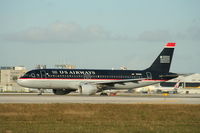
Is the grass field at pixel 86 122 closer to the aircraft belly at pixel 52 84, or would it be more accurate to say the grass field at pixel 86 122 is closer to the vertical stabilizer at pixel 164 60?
the aircraft belly at pixel 52 84

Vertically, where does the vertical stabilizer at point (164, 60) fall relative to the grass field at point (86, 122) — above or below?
above

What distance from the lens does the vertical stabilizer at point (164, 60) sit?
223 feet

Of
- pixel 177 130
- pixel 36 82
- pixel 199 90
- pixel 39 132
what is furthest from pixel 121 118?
pixel 199 90

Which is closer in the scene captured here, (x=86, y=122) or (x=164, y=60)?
(x=86, y=122)

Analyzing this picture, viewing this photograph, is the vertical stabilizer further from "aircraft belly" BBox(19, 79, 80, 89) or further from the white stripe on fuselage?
"aircraft belly" BBox(19, 79, 80, 89)

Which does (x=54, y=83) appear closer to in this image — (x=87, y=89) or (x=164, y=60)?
(x=87, y=89)

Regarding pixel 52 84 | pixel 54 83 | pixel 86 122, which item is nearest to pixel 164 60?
pixel 54 83

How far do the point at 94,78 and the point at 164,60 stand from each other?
43.4 ft

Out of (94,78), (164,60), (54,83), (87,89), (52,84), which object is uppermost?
(164,60)

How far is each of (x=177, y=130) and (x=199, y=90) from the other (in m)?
89.1

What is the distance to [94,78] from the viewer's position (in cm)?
6262

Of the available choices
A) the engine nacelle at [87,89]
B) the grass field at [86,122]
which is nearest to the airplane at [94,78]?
the engine nacelle at [87,89]

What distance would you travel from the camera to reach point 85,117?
1100 inches

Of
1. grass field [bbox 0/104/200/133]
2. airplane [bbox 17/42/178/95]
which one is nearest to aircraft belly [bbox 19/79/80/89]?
airplane [bbox 17/42/178/95]
